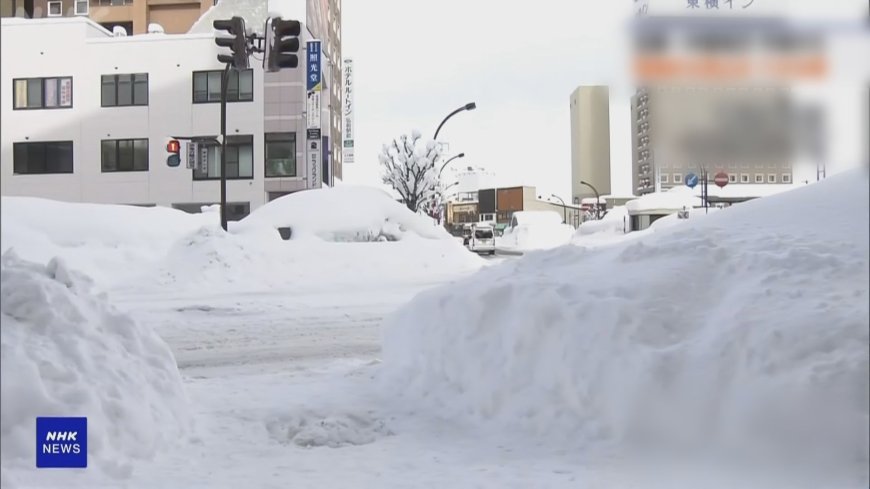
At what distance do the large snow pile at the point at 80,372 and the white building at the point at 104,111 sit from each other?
0.32 metres

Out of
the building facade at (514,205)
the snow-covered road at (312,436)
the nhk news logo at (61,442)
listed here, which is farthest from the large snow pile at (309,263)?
the nhk news logo at (61,442)

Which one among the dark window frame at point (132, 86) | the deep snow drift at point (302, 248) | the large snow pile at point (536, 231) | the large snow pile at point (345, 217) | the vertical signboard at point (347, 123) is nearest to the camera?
the dark window frame at point (132, 86)

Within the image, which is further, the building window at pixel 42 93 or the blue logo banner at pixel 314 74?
the blue logo banner at pixel 314 74

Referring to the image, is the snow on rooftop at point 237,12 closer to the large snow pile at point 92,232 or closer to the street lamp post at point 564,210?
the large snow pile at point 92,232

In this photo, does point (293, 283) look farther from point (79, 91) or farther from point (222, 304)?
point (79, 91)

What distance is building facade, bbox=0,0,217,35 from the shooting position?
74.6 inches

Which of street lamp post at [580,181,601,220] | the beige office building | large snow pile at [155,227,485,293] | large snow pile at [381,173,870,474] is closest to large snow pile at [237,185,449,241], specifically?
large snow pile at [155,227,485,293]

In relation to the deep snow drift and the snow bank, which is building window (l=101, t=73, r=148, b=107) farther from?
the snow bank

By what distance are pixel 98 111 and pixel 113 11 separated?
7.49ft

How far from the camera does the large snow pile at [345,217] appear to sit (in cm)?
1059

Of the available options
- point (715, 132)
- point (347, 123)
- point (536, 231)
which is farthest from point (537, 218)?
point (347, 123)

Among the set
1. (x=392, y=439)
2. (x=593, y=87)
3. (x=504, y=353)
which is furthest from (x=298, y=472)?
(x=593, y=87)

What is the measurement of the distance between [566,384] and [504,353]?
1.45 ft

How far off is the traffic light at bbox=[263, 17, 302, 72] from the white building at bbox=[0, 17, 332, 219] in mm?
411
